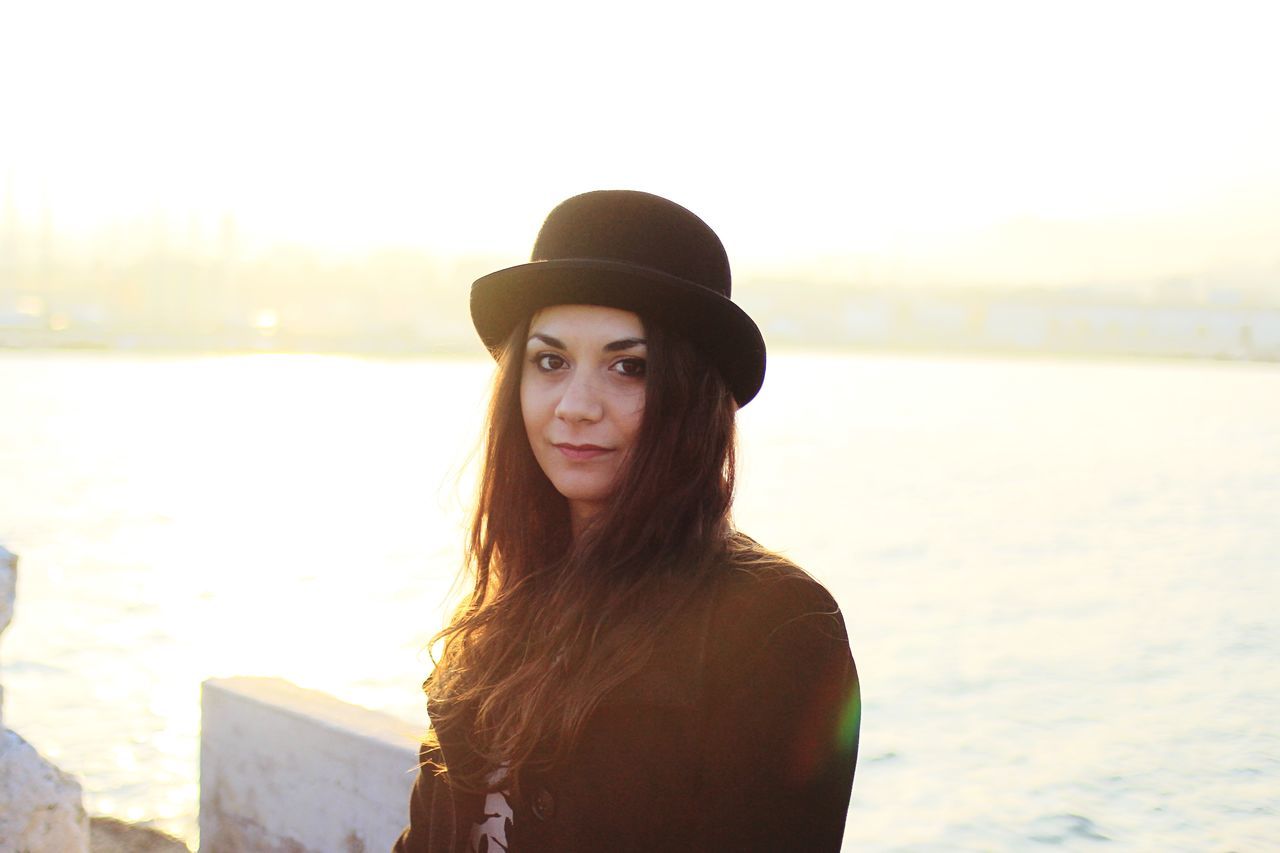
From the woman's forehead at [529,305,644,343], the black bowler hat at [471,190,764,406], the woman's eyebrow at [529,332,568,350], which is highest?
the black bowler hat at [471,190,764,406]

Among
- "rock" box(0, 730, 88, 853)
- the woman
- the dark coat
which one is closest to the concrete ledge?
"rock" box(0, 730, 88, 853)

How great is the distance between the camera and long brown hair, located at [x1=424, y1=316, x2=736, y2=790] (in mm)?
1333

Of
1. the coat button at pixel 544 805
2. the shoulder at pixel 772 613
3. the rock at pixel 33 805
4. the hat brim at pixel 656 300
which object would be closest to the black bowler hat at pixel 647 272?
the hat brim at pixel 656 300

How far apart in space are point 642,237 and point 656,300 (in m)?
0.08

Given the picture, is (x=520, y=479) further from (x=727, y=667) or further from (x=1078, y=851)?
(x=1078, y=851)

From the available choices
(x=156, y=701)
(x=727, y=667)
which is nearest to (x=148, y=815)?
(x=156, y=701)

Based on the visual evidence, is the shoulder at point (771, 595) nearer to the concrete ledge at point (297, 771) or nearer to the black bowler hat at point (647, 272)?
the black bowler hat at point (647, 272)

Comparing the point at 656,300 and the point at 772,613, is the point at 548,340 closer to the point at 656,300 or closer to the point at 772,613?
the point at 656,300

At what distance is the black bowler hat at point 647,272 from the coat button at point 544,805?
1.80ft

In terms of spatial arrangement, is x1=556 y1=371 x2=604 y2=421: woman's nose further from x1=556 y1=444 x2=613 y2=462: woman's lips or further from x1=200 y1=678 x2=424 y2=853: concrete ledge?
x1=200 y1=678 x2=424 y2=853: concrete ledge

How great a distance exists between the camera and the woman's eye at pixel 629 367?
55.6 inches

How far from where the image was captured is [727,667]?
4.05 ft

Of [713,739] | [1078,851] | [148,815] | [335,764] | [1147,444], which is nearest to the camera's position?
[713,739]

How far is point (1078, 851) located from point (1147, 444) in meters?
43.4
